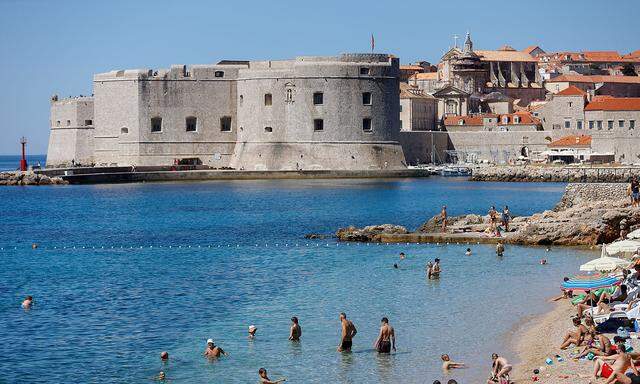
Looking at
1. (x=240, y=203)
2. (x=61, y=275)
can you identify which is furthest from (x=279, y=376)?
(x=240, y=203)

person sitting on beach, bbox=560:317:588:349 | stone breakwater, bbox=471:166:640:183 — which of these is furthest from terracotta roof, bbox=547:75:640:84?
person sitting on beach, bbox=560:317:588:349

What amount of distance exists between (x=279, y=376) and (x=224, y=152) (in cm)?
4333

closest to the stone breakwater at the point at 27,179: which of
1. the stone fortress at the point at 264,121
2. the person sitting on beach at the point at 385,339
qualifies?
the stone fortress at the point at 264,121

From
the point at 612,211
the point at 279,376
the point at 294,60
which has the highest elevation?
the point at 294,60

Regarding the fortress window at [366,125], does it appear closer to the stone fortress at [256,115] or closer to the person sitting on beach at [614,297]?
the stone fortress at [256,115]

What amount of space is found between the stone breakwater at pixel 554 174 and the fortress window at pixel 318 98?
9.64 m

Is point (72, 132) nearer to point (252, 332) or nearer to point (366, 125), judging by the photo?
point (366, 125)

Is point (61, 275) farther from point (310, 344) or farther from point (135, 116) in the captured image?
point (135, 116)

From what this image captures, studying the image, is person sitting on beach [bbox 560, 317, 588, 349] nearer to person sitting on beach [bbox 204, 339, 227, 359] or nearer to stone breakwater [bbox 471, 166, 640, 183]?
person sitting on beach [bbox 204, 339, 227, 359]

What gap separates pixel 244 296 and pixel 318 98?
114 feet

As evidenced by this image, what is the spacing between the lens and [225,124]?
A: 57688mm

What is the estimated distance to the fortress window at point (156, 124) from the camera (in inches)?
2226

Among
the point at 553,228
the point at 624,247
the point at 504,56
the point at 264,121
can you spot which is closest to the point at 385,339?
the point at 624,247

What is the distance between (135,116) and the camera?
5641 cm
